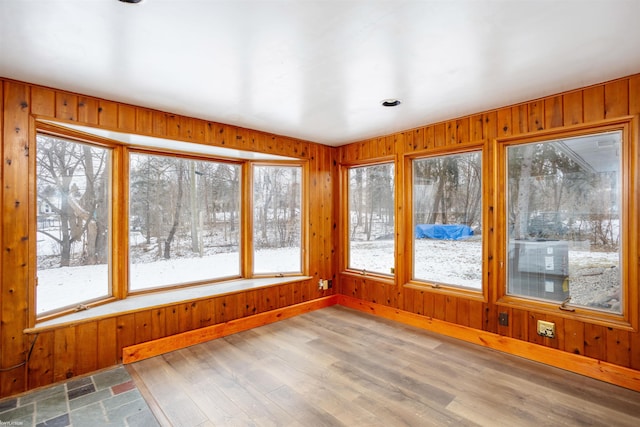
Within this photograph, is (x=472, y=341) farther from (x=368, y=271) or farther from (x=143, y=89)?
(x=143, y=89)

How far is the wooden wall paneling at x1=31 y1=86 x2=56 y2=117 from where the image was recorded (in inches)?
93.4

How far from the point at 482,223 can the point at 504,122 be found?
40.6 inches

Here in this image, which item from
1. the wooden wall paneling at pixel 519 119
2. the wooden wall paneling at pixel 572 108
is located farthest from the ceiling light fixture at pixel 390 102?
the wooden wall paneling at pixel 572 108

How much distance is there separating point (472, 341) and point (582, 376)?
0.88 meters

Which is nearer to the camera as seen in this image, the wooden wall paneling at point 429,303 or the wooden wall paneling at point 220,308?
the wooden wall paneling at point 220,308

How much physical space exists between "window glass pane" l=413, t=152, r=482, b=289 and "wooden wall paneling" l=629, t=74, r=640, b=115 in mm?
1192

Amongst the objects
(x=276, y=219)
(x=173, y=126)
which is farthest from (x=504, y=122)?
(x=173, y=126)

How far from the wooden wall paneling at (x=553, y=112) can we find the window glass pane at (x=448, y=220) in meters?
0.70

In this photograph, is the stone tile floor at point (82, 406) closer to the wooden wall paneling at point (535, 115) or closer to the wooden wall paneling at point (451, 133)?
the wooden wall paneling at point (451, 133)

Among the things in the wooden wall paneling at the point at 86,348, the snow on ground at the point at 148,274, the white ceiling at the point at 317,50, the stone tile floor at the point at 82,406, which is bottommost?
the stone tile floor at the point at 82,406

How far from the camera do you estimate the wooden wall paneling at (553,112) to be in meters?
2.65

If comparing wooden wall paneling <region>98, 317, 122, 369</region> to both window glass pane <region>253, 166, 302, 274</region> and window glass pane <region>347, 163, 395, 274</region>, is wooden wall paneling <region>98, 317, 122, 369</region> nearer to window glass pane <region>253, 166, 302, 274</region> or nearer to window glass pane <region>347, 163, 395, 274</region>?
window glass pane <region>253, 166, 302, 274</region>

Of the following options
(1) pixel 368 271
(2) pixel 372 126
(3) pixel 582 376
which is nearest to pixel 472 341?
(3) pixel 582 376

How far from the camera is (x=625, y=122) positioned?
7.80 ft
